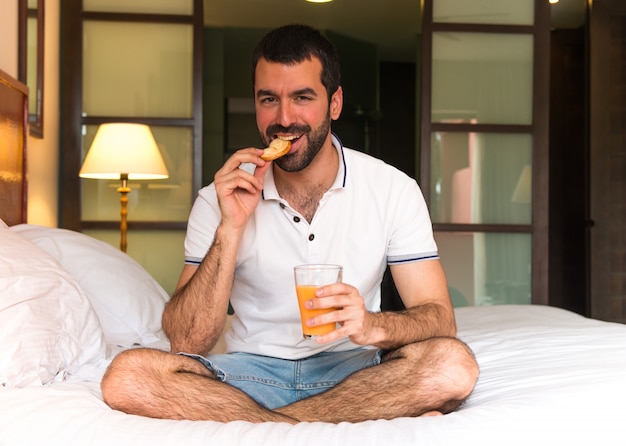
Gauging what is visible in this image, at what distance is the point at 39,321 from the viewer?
1.55 metres

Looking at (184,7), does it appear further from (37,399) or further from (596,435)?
(596,435)

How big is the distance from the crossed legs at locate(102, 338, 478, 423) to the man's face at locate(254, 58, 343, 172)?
0.58 meters

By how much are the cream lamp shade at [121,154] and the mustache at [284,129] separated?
138 centimetres

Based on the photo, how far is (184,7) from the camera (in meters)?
3.72

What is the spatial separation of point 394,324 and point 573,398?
1.28 feet

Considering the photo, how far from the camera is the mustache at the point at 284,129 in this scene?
1.87m

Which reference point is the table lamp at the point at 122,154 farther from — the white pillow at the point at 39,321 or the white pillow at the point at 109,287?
the white pillow at the point at 39,321

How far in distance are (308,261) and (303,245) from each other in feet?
0.15

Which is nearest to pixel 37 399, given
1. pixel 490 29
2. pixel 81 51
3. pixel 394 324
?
pixel 394 324

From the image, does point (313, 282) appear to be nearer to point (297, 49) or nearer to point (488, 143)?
point (297, 49)

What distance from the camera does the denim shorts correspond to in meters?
1.66

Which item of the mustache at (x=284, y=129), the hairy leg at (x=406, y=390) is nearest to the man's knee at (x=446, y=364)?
the hairy leg at (x=406, y=390)

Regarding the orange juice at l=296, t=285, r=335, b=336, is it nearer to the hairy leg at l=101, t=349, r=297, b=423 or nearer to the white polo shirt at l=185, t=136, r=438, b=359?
the hairy leg at l=101, t=349, r=297, b=423

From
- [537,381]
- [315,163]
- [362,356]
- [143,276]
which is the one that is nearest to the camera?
Answer: [537,381]
